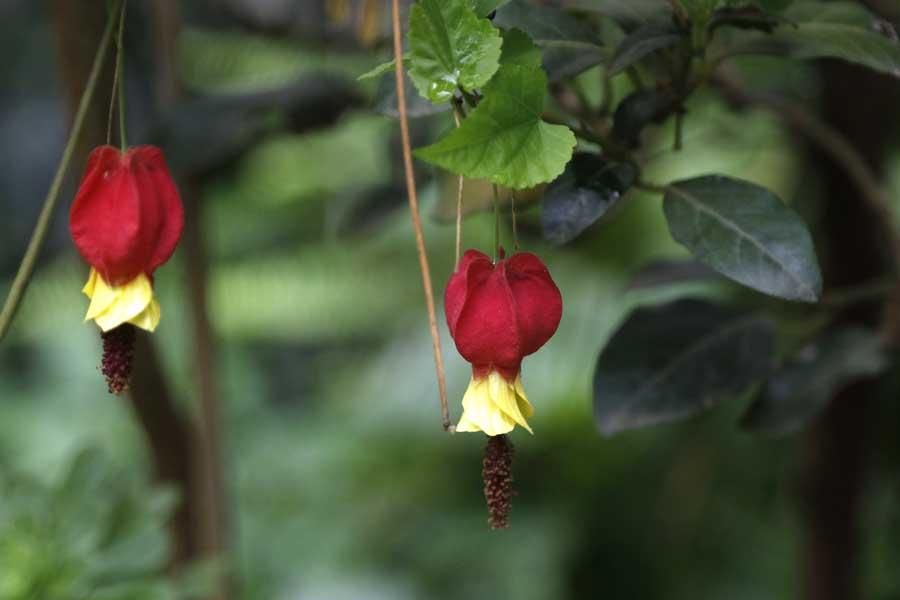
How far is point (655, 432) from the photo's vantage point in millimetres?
1541

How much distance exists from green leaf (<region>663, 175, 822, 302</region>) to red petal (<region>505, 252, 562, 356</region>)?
7cm

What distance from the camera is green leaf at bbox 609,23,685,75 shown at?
18.8 inches

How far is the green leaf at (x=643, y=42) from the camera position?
0.48 metres

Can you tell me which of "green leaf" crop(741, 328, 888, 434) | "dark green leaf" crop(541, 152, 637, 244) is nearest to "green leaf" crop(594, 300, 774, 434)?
"green leaf" crop(741, 328, 888, 434)

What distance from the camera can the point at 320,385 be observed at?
233cm

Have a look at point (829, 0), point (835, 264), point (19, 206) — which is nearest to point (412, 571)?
point (835, 264)

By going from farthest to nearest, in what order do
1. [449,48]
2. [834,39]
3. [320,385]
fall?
[320,385], [834,39], [449,48]

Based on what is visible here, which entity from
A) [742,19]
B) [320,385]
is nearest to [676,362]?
[742,19]

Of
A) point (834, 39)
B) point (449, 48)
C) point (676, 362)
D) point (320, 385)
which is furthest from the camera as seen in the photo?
point (320, 385)

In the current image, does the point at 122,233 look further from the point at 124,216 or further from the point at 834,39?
the point at 834,39

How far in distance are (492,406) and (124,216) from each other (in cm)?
15

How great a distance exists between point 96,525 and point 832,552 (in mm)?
560

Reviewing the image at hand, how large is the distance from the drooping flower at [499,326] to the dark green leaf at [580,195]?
28 millimetres

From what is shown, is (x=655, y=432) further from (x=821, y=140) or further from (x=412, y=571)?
(x=821, y=140)
